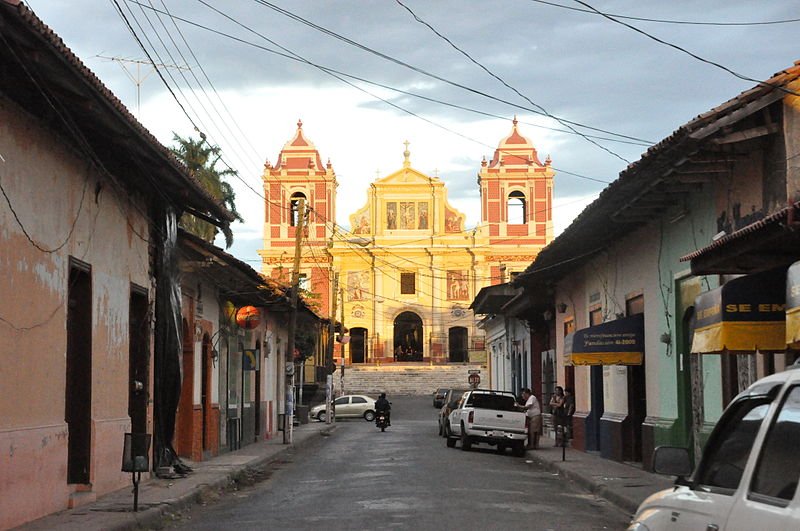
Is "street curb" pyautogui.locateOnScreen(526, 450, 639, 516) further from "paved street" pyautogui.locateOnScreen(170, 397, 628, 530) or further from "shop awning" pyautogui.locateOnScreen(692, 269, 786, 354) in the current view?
"shop awning" pyautogui.locateOnScreen(692, 269, 786, 354)

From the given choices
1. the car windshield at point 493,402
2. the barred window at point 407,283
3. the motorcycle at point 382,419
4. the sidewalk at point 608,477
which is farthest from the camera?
the barred window at point 407,283

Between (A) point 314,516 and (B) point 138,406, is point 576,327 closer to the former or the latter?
(B) point 138,406

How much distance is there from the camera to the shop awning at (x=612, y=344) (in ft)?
75.3

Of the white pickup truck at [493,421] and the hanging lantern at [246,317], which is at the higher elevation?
the hanging lantern at [246,317]

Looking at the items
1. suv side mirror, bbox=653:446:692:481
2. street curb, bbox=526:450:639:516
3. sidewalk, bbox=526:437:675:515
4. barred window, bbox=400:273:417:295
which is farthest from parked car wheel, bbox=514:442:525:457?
barred window, bbox=400:273:417:295

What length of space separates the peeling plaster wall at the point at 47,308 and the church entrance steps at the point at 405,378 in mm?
61657

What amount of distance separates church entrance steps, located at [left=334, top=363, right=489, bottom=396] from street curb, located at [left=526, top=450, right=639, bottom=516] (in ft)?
176

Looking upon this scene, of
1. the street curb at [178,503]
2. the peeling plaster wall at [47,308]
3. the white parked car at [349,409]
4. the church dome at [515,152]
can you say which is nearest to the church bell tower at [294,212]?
the church dome at [515,152]

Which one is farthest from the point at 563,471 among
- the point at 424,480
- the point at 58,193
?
the point at 58,193

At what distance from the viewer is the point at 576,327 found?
3219 cm

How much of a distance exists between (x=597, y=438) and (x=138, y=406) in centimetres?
1251

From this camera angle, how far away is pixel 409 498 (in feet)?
55.4

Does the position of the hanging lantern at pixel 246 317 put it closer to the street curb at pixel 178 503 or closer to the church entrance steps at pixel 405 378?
the street curb at pixel 178 503

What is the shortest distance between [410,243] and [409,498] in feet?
238
